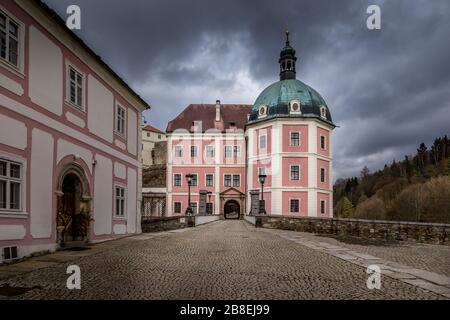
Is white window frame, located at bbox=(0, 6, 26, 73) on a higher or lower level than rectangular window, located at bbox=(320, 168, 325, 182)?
higher

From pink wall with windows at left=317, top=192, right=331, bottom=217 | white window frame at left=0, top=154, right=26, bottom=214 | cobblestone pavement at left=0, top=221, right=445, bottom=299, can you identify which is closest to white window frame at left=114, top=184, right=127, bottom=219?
cobblestone pavement at left=0, top=221, right=445, bottom=299

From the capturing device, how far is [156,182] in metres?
66.9

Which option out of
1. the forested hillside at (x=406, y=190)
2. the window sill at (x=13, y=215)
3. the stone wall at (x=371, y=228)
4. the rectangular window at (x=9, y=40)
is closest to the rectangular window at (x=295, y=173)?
the stone wall at (x=371, y=228)

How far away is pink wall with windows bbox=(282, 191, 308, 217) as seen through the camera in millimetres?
39312

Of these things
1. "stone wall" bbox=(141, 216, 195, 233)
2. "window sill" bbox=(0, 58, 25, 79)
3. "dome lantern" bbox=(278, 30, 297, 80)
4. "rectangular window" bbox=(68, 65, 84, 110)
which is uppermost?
"dome lantern" bbox=(278, 30, 297, 80)

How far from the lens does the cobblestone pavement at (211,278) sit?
6.64 metres

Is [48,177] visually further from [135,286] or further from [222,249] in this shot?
[135,286]

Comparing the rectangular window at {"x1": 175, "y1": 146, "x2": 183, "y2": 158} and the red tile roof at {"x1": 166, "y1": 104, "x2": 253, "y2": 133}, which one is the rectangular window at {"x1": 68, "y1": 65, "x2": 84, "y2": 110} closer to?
the rectangular window at {"x1": 175, "y1": 146, "x2": 183, "y2": 158}

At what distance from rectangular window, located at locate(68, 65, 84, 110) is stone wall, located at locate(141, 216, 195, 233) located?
15280 mm

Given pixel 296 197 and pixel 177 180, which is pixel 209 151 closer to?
pixel 177 180

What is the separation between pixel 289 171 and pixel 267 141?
3846 mm

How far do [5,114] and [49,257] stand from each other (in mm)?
3755

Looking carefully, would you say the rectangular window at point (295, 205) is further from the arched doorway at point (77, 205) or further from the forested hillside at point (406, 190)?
the arched doorway at point (77, 205)
